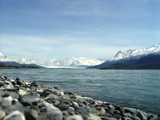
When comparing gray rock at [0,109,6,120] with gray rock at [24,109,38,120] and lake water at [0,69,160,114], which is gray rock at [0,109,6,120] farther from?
lake water at [0,69,160,114]

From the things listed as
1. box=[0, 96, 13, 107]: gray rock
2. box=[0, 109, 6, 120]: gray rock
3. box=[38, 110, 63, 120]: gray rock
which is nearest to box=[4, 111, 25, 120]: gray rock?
box=[0, 109, 6, 120]: gray rock

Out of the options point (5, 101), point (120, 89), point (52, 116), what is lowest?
point (120, 89)

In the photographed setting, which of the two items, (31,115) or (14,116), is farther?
(31,115)

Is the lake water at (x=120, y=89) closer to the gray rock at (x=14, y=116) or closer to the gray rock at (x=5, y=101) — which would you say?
the gray rock at (x=5, y=101)

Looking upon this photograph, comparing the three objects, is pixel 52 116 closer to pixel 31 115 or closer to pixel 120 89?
pixel 31 115

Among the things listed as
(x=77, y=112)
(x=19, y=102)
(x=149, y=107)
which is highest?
(x=19, y=102)

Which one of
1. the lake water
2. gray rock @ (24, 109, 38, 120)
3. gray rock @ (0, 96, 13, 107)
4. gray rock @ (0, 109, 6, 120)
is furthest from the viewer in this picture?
the lake water

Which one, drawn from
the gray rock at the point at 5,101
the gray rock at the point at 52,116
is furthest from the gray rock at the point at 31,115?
the gray rock at the point at 5,101

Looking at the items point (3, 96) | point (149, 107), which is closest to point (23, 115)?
point (3, 96)

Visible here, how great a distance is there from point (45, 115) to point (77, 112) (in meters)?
2.18

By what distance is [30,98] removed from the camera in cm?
968

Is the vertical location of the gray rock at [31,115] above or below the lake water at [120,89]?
above

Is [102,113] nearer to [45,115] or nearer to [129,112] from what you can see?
[129,112]

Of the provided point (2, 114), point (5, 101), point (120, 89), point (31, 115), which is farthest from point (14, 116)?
point (120, 89)
